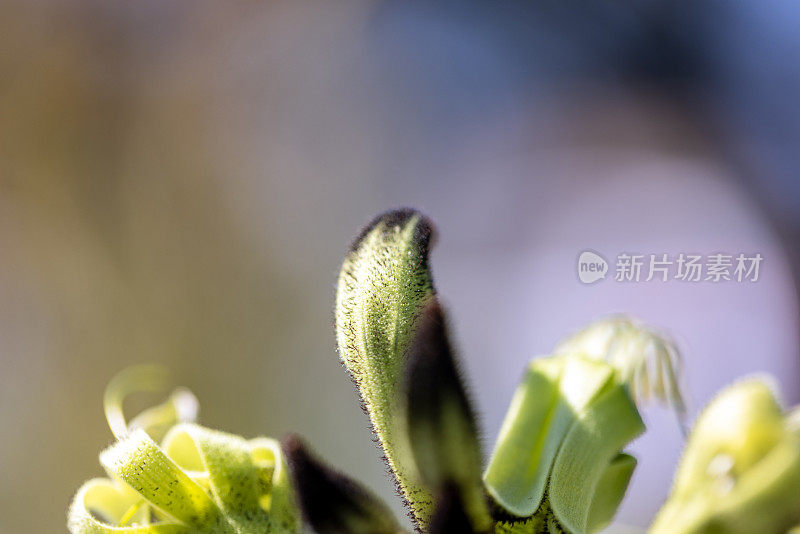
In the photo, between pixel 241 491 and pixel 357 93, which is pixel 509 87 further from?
pixel 241 491

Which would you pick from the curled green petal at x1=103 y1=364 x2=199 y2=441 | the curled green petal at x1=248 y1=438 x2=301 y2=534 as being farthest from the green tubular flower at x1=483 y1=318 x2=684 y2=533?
the curled green petal at x1=103 y1=364 x2=199 y2=441

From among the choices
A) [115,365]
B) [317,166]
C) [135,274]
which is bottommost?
[115,365]

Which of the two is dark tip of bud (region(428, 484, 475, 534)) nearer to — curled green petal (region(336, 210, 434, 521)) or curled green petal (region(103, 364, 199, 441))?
curled green petal (region(336, 210, 434, 521))

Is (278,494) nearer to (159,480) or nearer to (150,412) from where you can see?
(159,480)

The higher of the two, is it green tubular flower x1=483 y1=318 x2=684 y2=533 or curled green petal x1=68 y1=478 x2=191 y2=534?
green tubular flower x1=483 y1=318 x2=684 y2=533

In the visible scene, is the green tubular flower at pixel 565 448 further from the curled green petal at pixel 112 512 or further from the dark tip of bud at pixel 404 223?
the curled green petal at pixel 112 512

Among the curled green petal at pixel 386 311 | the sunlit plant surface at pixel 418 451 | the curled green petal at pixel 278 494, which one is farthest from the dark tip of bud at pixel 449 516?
the curled green petal at pixel 278 494

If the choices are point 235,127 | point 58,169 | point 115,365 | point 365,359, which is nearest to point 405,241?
point 365,359
